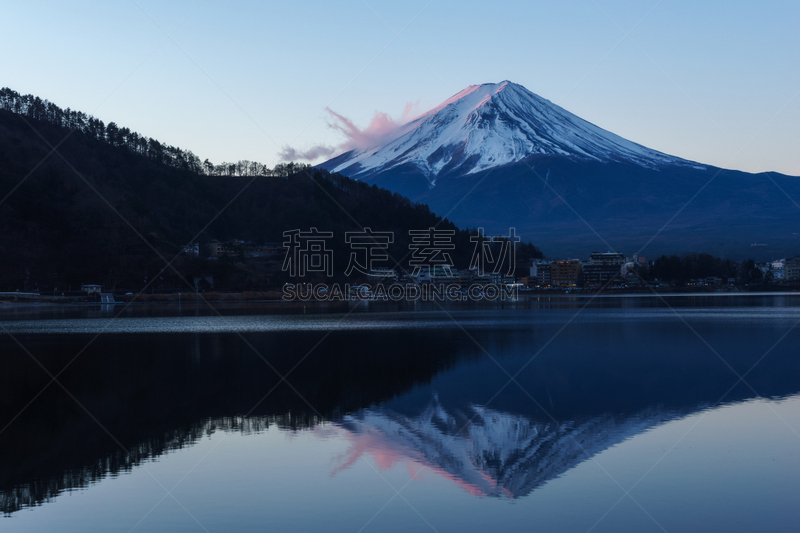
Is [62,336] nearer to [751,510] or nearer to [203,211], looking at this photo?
[751,510]

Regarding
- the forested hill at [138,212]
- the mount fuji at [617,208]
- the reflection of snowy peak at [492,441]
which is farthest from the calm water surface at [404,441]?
the mount fuji at [617,208]

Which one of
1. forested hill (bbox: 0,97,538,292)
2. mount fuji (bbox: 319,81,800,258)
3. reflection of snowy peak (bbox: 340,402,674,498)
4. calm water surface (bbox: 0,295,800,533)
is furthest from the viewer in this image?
mount fuji (bbox: 319,81,800,258)

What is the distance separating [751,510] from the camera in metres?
5.86

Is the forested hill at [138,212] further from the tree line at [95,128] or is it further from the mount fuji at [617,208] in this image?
the mount fuji at [617,208]

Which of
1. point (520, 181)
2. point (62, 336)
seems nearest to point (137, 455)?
point (62, 336)

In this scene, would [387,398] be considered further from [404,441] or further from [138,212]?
[138,212]

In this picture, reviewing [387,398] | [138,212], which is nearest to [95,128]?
[138,212]

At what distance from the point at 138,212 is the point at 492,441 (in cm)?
7605

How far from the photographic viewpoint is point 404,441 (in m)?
8.72

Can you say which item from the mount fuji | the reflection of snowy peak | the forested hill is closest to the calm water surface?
the reflection of snowy peak

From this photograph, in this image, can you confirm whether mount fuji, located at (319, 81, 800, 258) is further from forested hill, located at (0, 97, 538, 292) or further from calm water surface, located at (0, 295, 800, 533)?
calm water surface, located at (0, 295, 800, 533)

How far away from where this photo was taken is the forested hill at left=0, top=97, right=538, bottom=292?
222ft

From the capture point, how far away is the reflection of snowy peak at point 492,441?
7.17 metres

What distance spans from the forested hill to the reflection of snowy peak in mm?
62224
